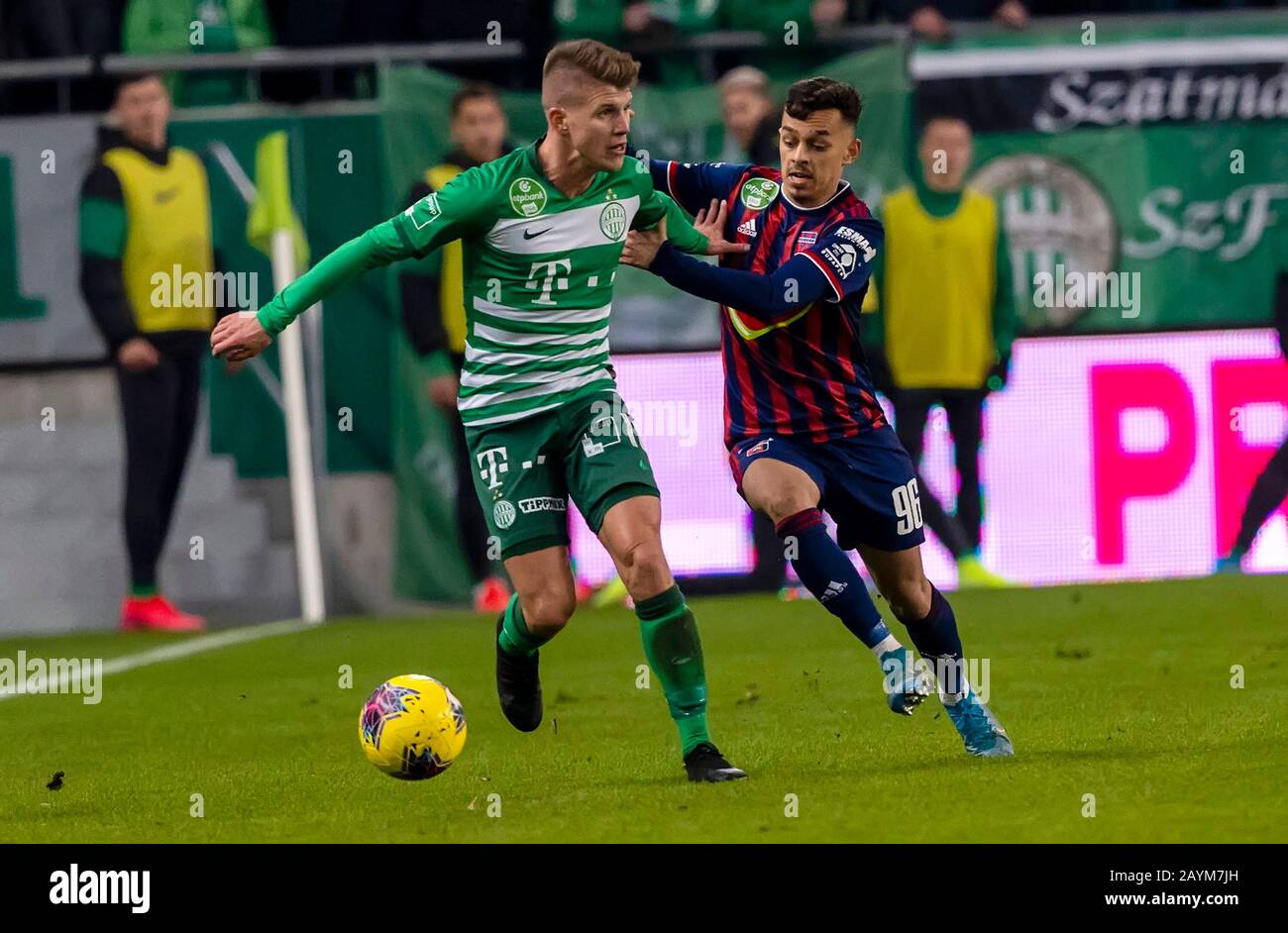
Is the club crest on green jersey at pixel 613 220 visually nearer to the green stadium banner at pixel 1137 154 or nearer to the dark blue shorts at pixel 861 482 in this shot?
the dark blue shorts at pixel 861 482

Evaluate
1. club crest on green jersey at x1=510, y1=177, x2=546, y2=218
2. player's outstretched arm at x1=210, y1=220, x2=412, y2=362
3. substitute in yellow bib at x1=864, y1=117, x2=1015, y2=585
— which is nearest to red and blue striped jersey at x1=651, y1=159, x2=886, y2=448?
club crest on green jersey at x1=510, y1=177, x2=546, y2=218

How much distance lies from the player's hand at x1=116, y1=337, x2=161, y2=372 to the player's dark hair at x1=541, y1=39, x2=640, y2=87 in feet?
23.8

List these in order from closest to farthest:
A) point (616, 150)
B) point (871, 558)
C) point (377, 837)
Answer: point (377, 837)
point (616, 150)
point (871, 558)

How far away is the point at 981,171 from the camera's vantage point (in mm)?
13430

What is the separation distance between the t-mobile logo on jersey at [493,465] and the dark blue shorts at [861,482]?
80 cm

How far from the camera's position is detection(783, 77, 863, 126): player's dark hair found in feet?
22.2

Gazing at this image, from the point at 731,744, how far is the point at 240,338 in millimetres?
2203

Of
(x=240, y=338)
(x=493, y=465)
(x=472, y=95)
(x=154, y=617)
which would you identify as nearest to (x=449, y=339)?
(x=472, y=95)

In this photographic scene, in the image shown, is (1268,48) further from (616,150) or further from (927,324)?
(616,150)

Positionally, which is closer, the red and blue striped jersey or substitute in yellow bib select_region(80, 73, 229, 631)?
the red and blue striped jersey

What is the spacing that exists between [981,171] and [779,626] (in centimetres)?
355

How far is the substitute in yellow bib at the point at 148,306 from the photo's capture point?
43.7 ft

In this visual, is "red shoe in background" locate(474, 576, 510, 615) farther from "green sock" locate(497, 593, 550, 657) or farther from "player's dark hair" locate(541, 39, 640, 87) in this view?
"player's dark hair" locate(541, 39, 640, 87)

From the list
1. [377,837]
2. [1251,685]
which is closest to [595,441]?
[377,837]
